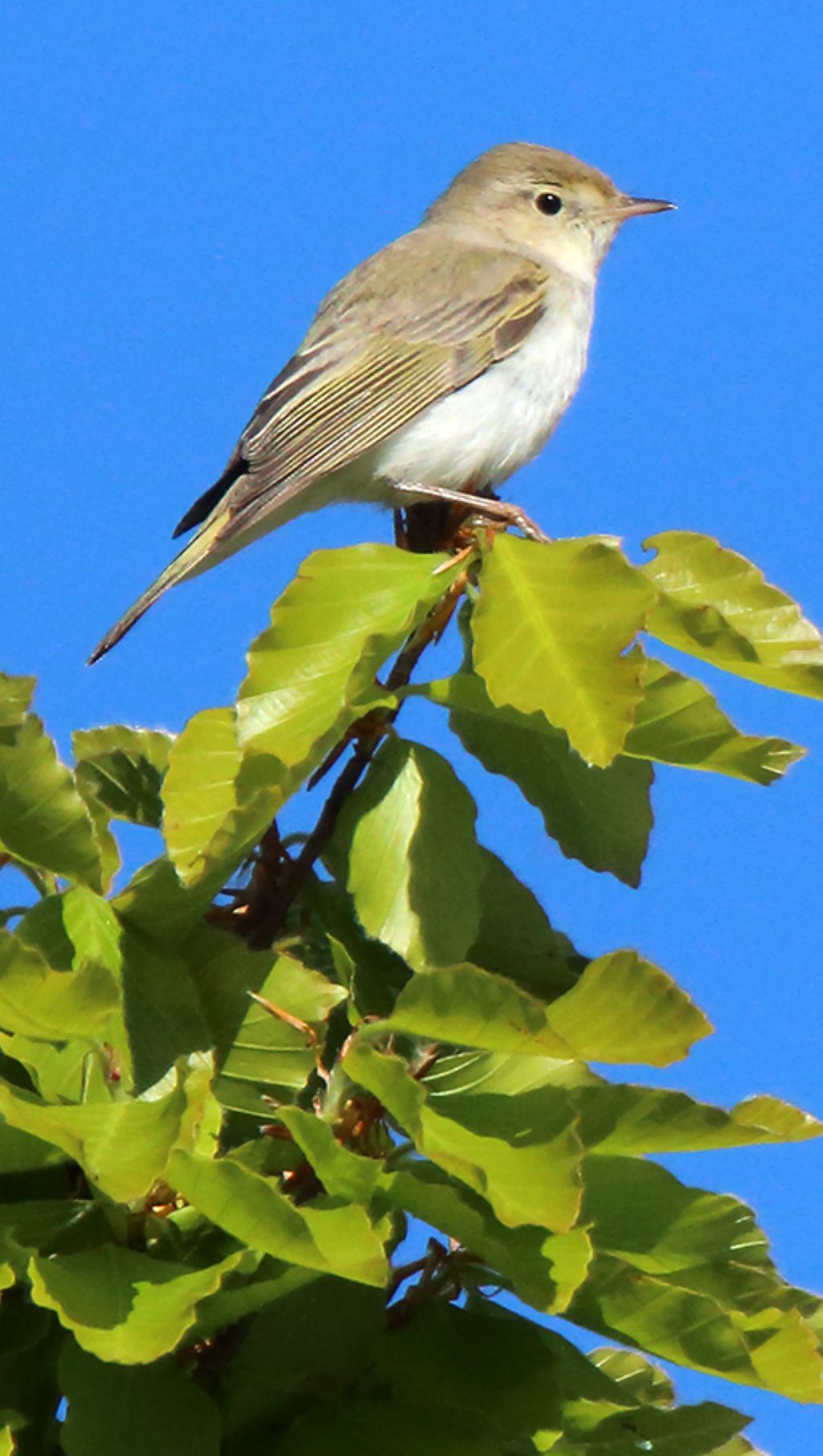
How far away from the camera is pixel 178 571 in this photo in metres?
3.64

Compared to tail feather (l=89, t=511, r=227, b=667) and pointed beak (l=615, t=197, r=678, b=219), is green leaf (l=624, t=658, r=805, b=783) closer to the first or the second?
tail feather (l=89, t=511, r=227, b=667)

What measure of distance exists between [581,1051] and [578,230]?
3.96 m

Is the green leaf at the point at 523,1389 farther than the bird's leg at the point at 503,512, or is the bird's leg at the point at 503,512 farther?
the bird's leg at the point at 503,512

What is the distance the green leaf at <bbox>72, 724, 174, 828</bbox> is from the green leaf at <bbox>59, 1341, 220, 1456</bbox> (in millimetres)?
638

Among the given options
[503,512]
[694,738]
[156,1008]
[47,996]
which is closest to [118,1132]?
[47,996]

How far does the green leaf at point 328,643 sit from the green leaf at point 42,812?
182 millimetres

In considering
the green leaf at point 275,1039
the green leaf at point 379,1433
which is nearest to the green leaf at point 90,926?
the green leaf at point 275,1039

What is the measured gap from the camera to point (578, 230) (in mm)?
5098

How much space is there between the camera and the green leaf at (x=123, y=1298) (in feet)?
4.69

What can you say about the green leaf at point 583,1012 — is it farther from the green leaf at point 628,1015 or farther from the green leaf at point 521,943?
the green leaf at point 521,943

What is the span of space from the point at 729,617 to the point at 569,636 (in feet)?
0.73

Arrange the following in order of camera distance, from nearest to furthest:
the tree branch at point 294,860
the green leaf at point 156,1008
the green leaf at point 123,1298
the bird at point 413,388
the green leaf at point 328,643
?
the green leaf at point 123,1298, the green leaf at point 156,1008, the green leaf at point 328,643, the tree branch at point 294,860, the bird at point 413,388

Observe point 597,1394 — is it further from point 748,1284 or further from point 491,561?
point 491,561

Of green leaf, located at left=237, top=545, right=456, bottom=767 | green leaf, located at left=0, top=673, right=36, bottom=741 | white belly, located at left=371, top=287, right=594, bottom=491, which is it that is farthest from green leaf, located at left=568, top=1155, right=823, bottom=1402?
white belly, located at left=371, top=287, right=594, bottom=491
